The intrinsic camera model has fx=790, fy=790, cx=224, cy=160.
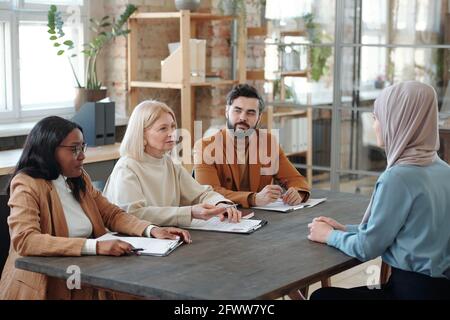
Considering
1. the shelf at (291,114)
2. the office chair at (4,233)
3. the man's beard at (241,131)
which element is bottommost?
the office chair at (4,233)

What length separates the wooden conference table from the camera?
2188 mm

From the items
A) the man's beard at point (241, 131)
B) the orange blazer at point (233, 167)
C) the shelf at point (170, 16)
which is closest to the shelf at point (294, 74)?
the shelf at point (170, 16)

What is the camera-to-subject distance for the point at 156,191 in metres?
3.11

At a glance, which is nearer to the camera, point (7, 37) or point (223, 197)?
point (223, 197)

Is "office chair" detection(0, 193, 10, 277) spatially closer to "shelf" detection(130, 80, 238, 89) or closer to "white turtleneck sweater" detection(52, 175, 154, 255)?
"white turtleneck sweater" detection(52, 175, 154, 255)

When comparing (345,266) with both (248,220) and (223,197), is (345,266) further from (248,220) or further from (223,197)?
(223,197)

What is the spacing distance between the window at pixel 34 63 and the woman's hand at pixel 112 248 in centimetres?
275

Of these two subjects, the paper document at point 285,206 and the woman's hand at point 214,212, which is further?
the paper document at point 285,206

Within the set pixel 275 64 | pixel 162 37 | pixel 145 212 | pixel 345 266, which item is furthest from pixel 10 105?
pixel 345 266

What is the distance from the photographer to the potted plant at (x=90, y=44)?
5004 mm

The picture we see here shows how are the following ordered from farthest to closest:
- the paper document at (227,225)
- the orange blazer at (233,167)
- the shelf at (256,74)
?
the shelf at (256,74)
the orange blazer at (233,167)
the paper document at (227,225)

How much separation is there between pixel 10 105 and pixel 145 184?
90.9 inches

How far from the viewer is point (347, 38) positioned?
18.3ft

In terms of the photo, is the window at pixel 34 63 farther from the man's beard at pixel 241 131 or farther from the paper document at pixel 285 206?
the paper document at pixel 285 206
